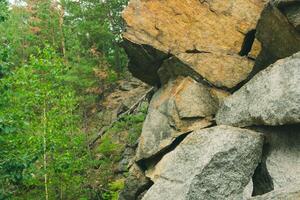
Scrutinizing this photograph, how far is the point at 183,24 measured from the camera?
16344 millimetres

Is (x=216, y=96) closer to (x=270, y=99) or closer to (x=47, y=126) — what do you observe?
(x=270, y=99)

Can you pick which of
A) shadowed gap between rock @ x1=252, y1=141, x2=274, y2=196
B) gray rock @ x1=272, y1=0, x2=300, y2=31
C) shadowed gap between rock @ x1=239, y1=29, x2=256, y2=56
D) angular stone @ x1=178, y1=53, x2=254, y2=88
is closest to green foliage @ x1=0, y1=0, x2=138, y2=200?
angular stone @ x1=178, y1=53, x2=254, y2=88

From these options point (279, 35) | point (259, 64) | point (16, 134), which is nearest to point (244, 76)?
point (259, 64)

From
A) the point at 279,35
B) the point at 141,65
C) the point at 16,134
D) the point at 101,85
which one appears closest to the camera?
the point at 279,35

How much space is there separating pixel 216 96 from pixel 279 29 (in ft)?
10.6

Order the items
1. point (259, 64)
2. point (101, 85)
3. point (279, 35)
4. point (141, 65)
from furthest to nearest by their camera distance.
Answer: point (101, 85), point (141, 65), point (259, 64), point (279, 35)

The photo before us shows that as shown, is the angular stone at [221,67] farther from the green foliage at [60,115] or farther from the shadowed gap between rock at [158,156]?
the green foliage at [60,115]

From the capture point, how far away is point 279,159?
39.5ft

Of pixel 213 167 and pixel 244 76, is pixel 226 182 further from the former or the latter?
pixel 244 76

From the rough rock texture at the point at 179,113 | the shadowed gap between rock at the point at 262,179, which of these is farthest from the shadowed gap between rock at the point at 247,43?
the shadowed gap between rock at the point at 262,179

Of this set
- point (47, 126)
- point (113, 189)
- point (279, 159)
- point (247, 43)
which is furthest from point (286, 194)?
point (113, 189)

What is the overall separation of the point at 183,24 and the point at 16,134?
28.3 feet

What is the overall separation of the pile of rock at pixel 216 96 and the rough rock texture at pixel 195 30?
4 cm

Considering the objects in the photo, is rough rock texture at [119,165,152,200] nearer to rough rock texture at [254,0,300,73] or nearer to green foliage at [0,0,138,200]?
green foliage at [0,0,138,200]
